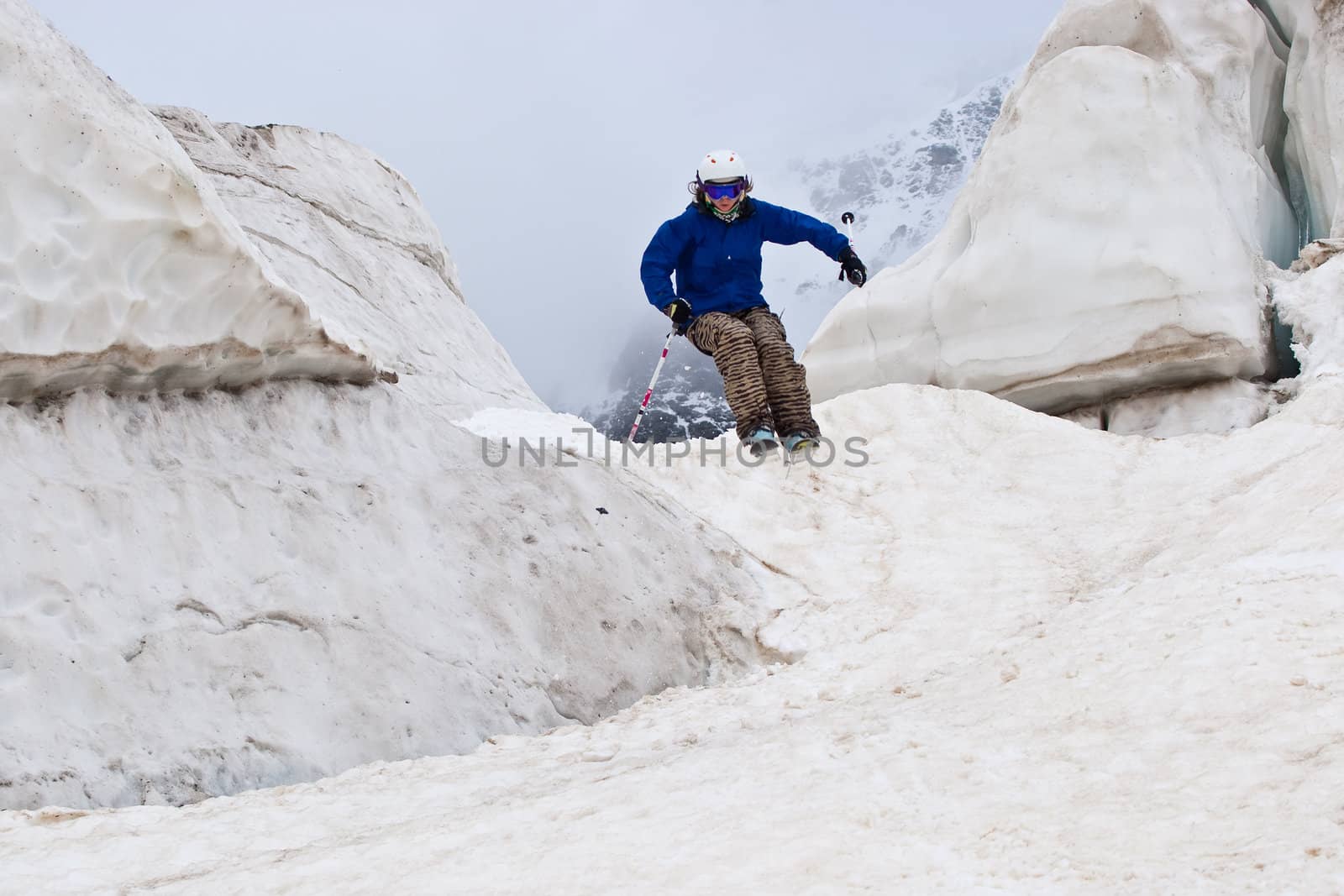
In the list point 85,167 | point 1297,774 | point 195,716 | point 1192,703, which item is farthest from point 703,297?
point 1297,774

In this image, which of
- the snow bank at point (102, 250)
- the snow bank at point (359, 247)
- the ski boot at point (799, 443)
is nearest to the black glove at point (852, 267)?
the ski boot at point (799, 443)

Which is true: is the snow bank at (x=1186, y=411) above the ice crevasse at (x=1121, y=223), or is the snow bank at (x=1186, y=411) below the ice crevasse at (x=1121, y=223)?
below

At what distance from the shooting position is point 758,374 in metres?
5.72

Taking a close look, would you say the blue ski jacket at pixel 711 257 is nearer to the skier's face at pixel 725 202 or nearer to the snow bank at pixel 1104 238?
the skier's face at pixel 725 202

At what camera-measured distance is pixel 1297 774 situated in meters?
1.78

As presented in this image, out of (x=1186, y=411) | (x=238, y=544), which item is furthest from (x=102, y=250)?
(x=1186, y=411)

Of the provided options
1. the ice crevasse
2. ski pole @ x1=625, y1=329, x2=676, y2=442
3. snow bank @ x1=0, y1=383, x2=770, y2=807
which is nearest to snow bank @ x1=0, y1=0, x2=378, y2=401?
snow bank @ x1=0, y1=383, x2=770, y2=807

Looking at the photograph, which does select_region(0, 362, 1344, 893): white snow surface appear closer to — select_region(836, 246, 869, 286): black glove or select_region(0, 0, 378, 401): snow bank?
select_region(0, 0, 378, 401): snow bank

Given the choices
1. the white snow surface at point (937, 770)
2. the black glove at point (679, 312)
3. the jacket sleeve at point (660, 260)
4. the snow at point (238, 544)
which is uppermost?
the jacket sleeve at point (660, 260)

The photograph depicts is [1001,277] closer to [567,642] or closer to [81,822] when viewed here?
[567,642]

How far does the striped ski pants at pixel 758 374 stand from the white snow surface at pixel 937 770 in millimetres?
1456

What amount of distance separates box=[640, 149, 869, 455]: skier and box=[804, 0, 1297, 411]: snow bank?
169 cm

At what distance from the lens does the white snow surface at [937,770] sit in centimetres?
175

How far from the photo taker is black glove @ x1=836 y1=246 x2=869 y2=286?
20.5 feet
